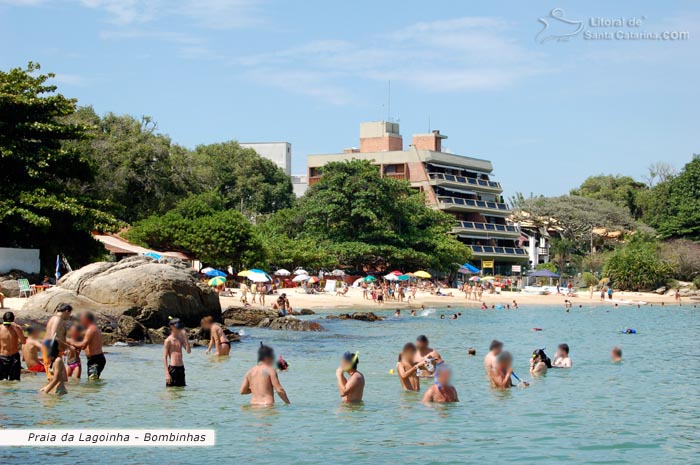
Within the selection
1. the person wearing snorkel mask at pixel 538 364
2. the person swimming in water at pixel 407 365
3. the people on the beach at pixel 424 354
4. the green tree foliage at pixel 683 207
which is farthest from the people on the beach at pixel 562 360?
the green tree foliage at pixel 683 207

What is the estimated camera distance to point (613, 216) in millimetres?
85250

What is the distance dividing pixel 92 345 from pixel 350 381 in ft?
17.2

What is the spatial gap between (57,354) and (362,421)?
547cm

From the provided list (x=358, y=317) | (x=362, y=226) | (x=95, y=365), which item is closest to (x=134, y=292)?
(x=95, y=365)

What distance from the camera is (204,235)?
159 feet

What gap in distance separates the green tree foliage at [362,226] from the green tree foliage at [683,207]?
22.0 m

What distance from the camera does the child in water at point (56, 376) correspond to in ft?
48.5

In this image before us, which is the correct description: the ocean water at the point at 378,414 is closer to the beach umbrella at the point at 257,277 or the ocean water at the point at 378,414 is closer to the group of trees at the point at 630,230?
the beach umbrella at the point at 257,277

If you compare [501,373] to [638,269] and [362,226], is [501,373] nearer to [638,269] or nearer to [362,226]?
[362,226]

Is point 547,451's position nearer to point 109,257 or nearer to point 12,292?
point 12,292

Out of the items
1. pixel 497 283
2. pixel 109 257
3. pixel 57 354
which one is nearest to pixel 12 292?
pixel 109 257

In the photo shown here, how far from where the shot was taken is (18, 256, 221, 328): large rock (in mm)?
25016

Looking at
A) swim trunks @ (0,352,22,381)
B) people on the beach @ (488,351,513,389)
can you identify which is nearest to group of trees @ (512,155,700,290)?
people on the beach @ (488,351,513,389)

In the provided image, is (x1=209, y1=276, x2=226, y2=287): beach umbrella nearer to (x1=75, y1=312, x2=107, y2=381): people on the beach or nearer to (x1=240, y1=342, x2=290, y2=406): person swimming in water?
(x1=75, y1=312, x2=107, y2=381): people on the beach
